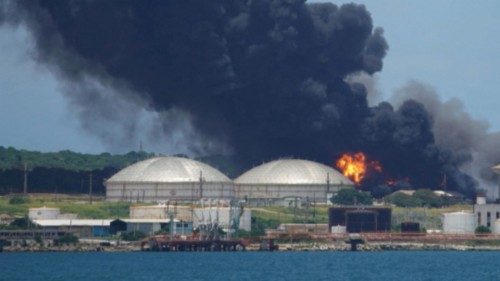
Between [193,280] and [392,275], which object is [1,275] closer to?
[193,280]

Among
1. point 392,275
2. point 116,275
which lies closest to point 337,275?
point 392,275

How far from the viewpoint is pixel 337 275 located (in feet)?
649

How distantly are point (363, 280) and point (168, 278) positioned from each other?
684 inches

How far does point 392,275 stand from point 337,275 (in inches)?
200

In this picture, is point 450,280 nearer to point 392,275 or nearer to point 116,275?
point 392,275

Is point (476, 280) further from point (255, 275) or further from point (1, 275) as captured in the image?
point (1, 275)

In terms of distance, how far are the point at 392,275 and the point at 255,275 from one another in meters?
12.6

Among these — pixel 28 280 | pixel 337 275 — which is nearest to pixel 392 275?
pixel 337 275

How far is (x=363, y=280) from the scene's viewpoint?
192m

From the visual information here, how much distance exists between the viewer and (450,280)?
192 meters

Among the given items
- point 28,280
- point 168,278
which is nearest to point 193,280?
point 168,278

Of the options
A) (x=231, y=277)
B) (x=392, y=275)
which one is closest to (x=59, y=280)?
(x=231, y=277)

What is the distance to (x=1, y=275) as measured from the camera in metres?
198

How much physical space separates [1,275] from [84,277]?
26.7ft
